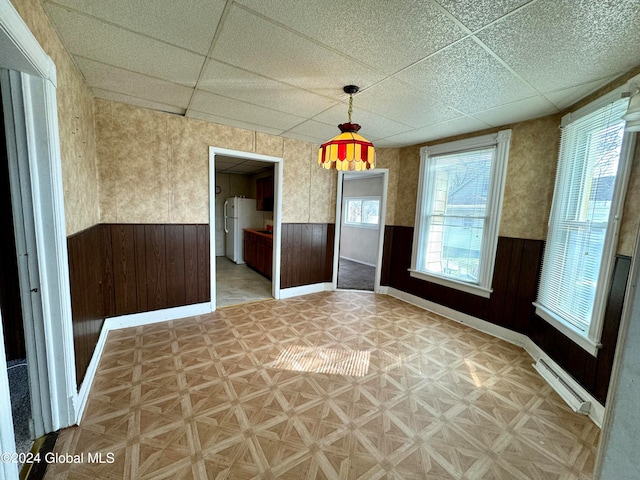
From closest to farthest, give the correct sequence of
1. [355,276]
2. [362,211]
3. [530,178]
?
[530,178], [355,276], [362,211]

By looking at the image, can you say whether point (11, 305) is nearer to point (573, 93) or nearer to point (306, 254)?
point (306, 254)

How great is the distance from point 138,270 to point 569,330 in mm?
4311

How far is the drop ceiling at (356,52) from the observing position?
4.55 feet

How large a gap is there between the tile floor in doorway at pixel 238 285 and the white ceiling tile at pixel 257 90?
106 inches

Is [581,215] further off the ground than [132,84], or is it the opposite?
[132,84]

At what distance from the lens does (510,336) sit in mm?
3023

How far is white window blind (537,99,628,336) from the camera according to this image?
79.6 inches

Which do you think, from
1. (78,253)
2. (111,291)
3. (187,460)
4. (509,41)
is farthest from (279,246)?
(509,41)

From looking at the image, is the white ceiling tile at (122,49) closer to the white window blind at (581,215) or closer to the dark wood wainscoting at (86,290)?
the dark wood wainscoting at (86,290)

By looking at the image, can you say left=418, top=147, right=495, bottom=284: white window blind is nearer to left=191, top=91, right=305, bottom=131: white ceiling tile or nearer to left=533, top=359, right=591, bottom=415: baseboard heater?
left=533, top=359, right=591, bottom=415: baseboard heater

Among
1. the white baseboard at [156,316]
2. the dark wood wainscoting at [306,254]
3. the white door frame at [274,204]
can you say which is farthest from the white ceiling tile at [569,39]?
the white baseboard at [156,316]

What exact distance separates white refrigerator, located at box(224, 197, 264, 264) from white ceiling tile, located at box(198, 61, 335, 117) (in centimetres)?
397

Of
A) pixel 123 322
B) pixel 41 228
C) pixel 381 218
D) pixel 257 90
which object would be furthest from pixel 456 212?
pixel 123 322

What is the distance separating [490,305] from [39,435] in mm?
4137
